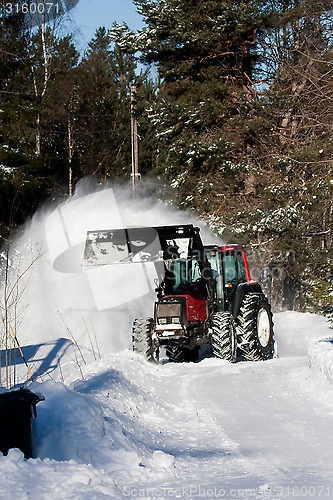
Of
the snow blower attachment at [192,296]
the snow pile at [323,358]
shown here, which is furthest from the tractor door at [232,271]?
the snow pile at [323,358]

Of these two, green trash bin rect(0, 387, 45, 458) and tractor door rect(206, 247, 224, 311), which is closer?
green trash bin rect(0, 387, 45, 458)

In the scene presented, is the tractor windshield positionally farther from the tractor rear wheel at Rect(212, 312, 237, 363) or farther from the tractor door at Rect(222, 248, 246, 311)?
the tractor rear wheel at Rect(212, 312, 237, 363)

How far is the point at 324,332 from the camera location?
16.2 metres

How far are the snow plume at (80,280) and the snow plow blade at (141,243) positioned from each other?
4.83 feet

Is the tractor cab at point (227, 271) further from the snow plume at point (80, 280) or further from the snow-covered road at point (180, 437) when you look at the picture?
the snow-covered road at point (180, 437)

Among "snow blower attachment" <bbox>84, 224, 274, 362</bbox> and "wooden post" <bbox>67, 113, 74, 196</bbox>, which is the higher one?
"wooden post" <bbox>67, 113, 74, 196</bbox>

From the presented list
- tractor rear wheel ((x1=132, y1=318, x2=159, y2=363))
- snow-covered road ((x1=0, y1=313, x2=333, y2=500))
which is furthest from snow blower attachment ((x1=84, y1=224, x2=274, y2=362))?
snow-covered road ((x1=0, y1=313, x2=333, y2=500))

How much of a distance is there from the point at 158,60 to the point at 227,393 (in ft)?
64.3

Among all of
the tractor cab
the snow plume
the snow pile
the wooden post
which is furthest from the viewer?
the wooden post

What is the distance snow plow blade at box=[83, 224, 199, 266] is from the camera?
489 inches

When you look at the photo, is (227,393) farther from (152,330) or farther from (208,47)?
(208,47)

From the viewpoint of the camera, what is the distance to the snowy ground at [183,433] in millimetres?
4781

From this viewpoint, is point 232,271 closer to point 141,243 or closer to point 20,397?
point 141,243

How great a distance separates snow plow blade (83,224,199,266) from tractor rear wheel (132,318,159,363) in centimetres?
131
